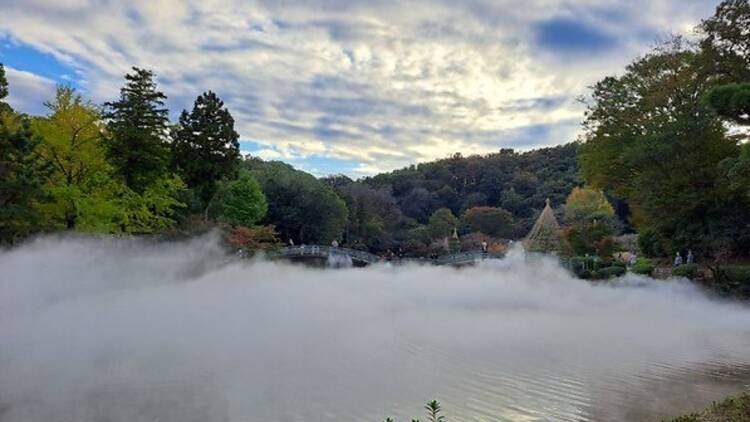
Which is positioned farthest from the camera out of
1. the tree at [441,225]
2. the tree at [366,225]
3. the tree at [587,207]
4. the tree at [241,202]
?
the tree at [441,225]

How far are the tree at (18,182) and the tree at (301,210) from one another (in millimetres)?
31280

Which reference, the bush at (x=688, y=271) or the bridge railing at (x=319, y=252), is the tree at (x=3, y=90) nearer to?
the bridge railing at (x=319, y=252)

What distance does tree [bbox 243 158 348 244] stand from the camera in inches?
1948

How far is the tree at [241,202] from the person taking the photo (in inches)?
1672

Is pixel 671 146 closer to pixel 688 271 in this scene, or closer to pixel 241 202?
pixel 688 271

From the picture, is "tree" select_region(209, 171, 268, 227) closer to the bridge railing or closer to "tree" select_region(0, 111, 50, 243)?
the bridge railing

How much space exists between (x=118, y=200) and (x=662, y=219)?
22615 millimetres

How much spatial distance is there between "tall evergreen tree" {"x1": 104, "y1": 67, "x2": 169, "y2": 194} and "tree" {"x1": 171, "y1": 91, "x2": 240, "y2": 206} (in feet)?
26.8

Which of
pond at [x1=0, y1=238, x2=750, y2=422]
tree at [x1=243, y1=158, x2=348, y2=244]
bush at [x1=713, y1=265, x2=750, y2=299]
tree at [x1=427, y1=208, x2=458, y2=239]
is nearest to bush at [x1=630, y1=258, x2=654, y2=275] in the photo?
pond at [x1=0, y1=238, x2=750, y2=422]

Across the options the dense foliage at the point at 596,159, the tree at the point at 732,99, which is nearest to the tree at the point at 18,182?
the dense foliage at the point at 596,159

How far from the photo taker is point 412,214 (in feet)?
244

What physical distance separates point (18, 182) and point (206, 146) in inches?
666

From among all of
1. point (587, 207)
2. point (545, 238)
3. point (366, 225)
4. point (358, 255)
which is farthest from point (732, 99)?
point (366, 225)

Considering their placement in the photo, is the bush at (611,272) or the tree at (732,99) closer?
the tree at (732,99)
